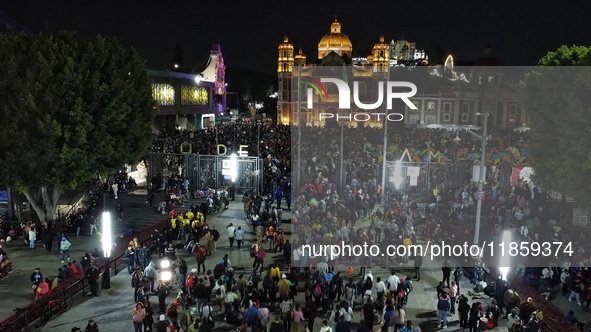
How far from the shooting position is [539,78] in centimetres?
2328

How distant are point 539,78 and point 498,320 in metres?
13.3

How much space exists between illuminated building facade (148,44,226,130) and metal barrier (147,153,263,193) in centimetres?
2501

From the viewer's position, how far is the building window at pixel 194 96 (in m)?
71.1

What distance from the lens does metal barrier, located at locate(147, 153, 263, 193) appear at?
101 ft

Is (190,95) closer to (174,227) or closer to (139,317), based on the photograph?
(174,227)

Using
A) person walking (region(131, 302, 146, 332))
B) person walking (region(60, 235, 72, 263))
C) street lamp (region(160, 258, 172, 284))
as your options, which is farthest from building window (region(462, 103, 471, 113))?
person walking (region(131, 302, 146, 332))

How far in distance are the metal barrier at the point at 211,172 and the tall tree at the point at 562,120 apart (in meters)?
15.2

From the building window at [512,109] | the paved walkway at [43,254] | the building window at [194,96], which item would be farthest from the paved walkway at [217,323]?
the building window at [512,109]

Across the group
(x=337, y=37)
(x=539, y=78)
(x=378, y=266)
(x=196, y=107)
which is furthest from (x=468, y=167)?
(x=337, y=37)

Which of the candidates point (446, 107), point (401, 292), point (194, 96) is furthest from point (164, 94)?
point (401, 292)

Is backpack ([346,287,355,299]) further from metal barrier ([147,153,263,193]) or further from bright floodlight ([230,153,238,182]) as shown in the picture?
bright floodlight ([230,153,238,182])

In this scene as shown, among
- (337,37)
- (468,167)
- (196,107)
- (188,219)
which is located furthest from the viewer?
(337,37)

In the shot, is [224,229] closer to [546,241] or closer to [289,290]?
[289,290]

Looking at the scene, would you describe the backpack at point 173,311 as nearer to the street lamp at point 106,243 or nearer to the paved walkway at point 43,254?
the street lamp at point 106,243
